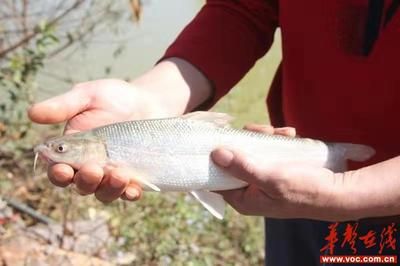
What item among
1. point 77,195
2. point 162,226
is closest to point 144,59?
point 77,195

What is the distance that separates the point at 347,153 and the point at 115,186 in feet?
1.31

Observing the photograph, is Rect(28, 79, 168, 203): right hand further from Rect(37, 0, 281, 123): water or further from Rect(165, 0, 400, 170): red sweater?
Rect(37, 0, 281, 123): water

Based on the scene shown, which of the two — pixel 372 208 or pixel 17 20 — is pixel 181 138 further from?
pixel 17 20

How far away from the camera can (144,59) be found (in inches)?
135

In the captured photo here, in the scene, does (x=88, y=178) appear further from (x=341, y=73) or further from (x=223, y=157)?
(x=341, y=73)

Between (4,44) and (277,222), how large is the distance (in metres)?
1.72

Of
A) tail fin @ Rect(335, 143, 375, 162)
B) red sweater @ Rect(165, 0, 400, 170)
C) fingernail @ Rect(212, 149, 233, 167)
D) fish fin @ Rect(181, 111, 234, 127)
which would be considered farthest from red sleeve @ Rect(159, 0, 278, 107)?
tail fin @ Rect(335, 143, 375, 162)

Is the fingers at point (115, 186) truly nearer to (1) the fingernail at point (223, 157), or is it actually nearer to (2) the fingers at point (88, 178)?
(2) the fingers at point (88, 178)

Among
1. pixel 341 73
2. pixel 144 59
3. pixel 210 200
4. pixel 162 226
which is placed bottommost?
pixel 162 226

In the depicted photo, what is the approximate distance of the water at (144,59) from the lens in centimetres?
311

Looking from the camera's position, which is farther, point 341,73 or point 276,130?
point 276,130

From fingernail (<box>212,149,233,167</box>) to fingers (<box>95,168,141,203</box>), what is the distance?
150mm

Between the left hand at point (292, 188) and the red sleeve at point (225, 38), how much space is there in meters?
0.27

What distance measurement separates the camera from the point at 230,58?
1.50 meters
